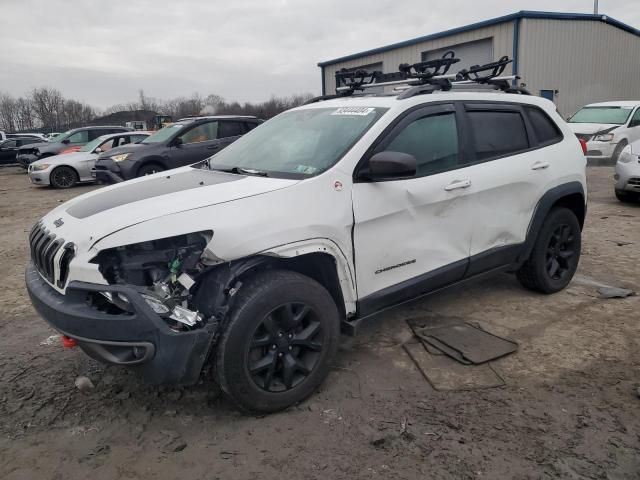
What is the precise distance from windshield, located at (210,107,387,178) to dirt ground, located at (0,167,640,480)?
141cm

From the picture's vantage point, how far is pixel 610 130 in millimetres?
13148

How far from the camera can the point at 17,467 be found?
8.34 feet

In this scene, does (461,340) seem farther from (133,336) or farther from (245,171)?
(133,336)

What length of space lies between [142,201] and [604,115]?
1463 centimetres

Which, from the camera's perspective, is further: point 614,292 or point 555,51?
point 555,51

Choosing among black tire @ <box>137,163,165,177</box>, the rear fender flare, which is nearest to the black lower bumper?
the rear fender flare

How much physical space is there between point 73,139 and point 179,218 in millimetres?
17173

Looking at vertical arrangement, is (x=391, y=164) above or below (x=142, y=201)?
above

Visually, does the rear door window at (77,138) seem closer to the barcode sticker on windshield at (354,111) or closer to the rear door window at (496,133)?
the barcode sticker on windshield at (354,111)

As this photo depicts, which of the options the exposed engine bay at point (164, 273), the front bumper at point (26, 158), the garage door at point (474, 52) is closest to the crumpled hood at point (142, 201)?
the exposed engine bay at point (164, 273)

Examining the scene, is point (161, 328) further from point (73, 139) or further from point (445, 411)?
point (73, 139)

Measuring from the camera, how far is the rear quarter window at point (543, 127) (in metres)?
4.29

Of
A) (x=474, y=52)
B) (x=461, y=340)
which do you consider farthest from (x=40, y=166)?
(x=474, y=52)

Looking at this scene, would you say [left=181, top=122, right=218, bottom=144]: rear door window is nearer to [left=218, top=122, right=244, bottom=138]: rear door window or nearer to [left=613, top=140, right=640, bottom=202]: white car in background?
[left=218, top=122, right=244, bottom=138]: rear door window
